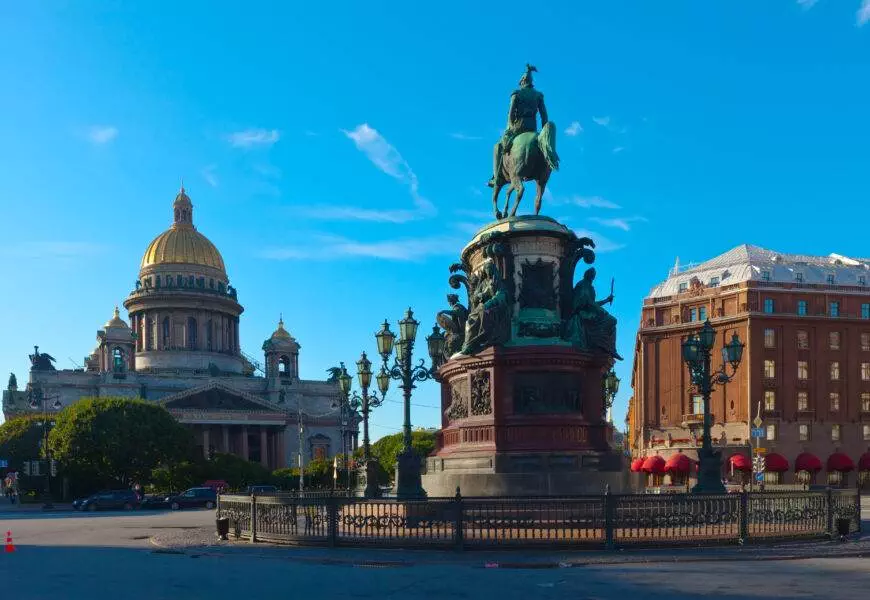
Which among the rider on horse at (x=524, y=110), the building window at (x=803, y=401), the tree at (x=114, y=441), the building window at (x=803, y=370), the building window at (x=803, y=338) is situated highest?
the rider on horse at (x=524, y=110)

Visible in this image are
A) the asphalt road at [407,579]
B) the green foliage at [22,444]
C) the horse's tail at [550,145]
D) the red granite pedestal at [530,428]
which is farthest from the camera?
the green foliage at [22,444]

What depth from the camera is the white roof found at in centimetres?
8581

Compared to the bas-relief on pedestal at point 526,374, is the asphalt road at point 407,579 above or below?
below

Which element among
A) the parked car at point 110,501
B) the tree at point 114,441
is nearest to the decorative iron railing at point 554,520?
the parked car at point 110,501

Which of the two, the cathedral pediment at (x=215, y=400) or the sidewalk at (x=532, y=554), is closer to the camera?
the sidewalk at (x=532, y=554)

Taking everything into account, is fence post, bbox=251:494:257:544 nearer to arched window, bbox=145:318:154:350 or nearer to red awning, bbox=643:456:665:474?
red awning, bbox=643:456:665:474

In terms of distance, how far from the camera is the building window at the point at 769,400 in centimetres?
8038

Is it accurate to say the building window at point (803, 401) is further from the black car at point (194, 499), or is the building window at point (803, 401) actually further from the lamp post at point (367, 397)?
the lamp post at point (367, 397)

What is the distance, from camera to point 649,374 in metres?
90.6

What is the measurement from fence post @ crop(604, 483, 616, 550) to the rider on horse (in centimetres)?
1533

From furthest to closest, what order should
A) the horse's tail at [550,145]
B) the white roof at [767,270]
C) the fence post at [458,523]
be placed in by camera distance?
the white roof at [767,270] → the horse's tail at [550,145] → the fence post at [458,523]

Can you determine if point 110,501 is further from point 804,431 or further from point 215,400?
point 215,400

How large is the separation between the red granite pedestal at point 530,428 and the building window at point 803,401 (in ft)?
188

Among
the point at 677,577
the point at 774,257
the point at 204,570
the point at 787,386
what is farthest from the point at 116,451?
the point at 677,577
